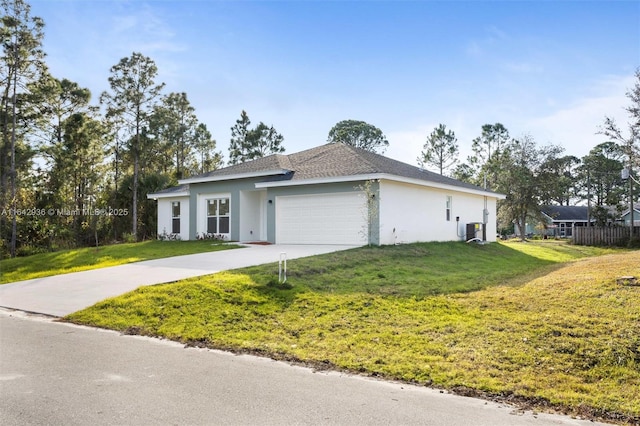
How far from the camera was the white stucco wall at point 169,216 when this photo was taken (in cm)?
2458

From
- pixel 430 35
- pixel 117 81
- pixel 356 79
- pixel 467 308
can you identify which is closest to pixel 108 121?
pixel 117 81

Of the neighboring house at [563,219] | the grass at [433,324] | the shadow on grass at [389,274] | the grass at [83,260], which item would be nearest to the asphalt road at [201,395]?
the grass at [433,324]

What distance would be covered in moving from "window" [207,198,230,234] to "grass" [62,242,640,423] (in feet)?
35.4

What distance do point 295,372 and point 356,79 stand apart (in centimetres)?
1415

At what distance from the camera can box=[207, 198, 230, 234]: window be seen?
22297 mm

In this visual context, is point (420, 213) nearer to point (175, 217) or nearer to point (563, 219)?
point (175, 217)

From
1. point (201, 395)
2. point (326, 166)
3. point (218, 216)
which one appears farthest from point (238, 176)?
point (201, 395)

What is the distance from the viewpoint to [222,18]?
1325 centimetres

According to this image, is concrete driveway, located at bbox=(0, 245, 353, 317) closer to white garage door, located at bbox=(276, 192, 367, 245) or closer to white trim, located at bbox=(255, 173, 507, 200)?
white garage door, located at bbox=(276, 192, 367, 245)

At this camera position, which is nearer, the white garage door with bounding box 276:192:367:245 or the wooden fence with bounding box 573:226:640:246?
the white garage door with bounding box 276:192:367:245

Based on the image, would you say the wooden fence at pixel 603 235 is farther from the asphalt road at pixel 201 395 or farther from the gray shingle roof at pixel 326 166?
the asphalt road at pixel 201 395

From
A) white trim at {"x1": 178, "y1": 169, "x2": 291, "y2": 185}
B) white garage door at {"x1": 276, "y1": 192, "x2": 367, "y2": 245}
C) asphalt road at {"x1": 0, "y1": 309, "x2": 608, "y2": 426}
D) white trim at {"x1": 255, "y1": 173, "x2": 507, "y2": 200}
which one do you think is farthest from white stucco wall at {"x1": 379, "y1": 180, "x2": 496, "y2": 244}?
asphalt road at {"x1": 0, "y1": 309, "x2": 608, "y2": 426}

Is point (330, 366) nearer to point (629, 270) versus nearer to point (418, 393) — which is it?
point (418, 393)

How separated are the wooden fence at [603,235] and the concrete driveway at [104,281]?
22.6 m
